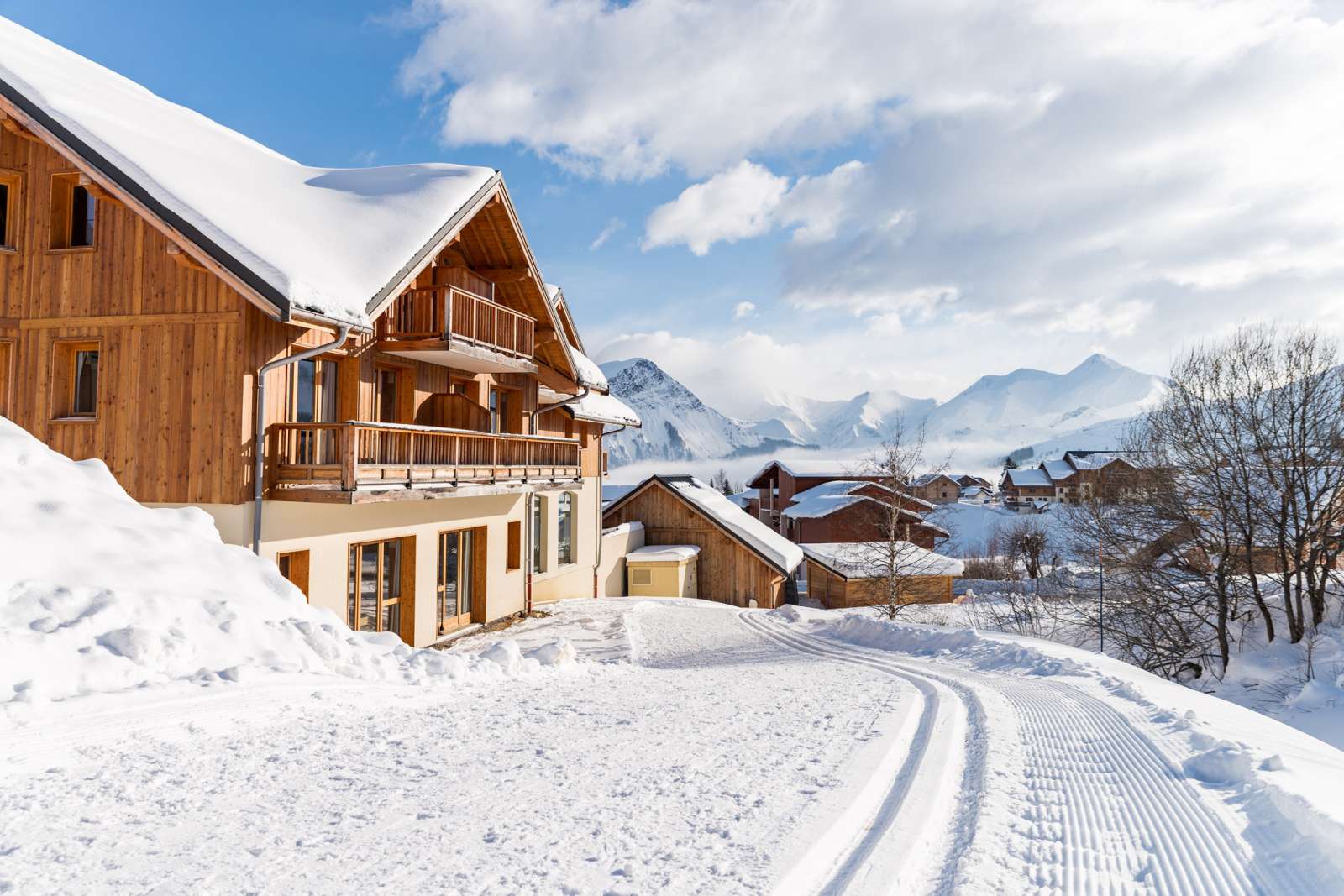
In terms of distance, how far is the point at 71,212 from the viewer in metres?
11.8

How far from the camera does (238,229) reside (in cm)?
1069

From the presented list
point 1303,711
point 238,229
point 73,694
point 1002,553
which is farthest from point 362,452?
point 1002,553

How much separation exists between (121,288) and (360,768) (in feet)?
32.1

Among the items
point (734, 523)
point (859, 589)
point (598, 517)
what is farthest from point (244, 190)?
point (859, 589)

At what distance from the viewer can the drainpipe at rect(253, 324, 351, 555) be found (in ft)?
34.7

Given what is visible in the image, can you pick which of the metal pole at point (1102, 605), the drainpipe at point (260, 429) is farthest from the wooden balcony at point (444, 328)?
the metal pole at point (1102, 605)

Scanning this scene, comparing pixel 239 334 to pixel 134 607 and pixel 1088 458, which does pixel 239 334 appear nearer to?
pixel 134 607

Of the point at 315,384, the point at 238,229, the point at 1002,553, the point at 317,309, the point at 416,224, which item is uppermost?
the point at 416,224

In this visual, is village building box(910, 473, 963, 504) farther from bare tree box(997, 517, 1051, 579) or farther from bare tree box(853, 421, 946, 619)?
bare tree box(853, 421, 946, 619)

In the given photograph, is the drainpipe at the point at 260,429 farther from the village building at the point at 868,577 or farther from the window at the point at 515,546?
the village building at the point at 868,577

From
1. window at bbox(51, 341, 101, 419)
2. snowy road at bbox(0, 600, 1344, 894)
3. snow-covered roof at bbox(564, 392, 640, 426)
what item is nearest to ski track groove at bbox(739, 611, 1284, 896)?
snowy road at bbox(0, 600, 1344, 894)

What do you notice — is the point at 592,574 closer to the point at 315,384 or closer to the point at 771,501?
the point at 315,384

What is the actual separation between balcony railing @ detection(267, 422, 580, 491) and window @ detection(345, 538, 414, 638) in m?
1.68

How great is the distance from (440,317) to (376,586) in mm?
5085
